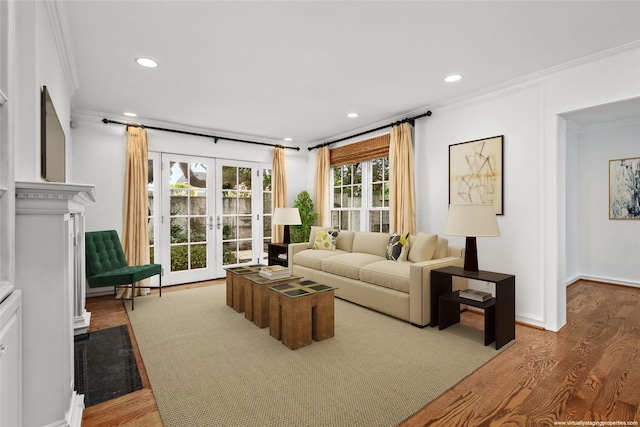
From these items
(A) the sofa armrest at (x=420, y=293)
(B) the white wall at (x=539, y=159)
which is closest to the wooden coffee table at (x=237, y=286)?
(A) the sofa armrest at (x=420, y=293)

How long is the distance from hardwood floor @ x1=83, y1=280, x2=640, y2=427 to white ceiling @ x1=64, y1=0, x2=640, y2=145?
253 centimetres

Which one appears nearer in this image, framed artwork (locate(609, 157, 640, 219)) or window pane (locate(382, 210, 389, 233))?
framed artwork (locate(609, 157, 640, 219))

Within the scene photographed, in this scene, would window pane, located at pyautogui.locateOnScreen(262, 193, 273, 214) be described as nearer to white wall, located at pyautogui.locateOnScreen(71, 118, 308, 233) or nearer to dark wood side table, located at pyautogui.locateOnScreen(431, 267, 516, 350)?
white wall, located at pyautogui.locateOnScreen(71, 118, 308, 233)

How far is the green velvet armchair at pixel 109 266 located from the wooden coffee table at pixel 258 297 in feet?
4.68

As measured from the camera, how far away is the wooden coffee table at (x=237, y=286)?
3597 mm

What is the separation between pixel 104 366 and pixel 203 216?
3.14m

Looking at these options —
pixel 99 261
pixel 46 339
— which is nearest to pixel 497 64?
pixel 46 339

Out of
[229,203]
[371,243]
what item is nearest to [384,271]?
[371,243]

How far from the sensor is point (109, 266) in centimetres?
400

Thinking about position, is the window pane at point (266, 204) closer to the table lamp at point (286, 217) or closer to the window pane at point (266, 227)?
Result: the window pane at point (266, 227)

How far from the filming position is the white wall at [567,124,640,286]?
15.7 feet

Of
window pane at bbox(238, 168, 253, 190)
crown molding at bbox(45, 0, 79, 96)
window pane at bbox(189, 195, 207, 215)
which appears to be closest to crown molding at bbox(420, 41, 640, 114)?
window pane at bbox(238, 168, 253, 190)

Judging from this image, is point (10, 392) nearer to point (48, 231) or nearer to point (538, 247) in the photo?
point (48, 231)

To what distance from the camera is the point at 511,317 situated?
287 centimetres
